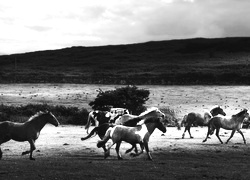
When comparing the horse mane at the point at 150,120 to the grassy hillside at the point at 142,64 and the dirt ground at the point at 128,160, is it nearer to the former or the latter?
the dirt ground at the point at 128,160

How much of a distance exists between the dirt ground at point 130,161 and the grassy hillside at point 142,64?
139ft

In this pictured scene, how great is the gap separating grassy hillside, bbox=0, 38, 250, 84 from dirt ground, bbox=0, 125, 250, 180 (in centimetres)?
4231

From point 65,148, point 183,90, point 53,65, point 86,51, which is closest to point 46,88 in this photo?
point 183,90

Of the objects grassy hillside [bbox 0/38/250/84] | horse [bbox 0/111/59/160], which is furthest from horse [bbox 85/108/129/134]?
grassy hillside [bbox 0/38/250/84]

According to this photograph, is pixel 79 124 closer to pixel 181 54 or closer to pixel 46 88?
pixel 46 88

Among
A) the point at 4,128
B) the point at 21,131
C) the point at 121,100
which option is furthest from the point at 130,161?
the point at 121,100

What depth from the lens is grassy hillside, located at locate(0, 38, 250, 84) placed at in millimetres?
69375

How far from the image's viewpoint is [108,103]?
125 ft

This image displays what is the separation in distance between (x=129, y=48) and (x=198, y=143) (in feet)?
284

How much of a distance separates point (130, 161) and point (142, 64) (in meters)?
69.1

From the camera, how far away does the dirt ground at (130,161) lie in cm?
1500

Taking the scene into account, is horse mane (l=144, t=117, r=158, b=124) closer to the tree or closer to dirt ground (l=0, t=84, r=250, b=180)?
dirt ground (l=0, t=84, r=250, b=180)

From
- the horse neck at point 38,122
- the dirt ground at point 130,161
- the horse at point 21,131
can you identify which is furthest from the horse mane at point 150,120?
the horse at point 21,131

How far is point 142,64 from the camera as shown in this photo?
86688 mm
